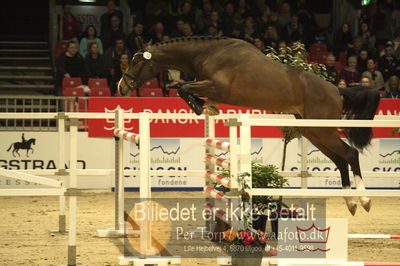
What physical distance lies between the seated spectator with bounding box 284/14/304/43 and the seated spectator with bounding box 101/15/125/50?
3289mm

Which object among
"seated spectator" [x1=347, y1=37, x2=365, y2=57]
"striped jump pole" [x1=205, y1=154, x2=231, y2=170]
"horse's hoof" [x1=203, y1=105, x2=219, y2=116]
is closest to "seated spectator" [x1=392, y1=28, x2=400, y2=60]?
"seated spectator" [x1=347, y1=37, x2=365, y2=57]

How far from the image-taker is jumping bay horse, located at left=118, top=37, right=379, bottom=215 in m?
7.04

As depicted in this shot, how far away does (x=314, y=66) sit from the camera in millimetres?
8062

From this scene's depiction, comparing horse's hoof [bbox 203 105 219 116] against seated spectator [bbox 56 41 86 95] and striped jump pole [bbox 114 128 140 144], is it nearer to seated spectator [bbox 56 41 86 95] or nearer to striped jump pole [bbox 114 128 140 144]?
striped jump pole [bbox 114 128 140 144]

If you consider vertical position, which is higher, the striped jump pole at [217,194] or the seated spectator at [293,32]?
the seated spectator at [293,32]

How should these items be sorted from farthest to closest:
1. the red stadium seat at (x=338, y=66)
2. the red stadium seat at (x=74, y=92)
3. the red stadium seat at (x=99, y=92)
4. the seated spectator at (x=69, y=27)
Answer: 1. the seated spectator at (x=69, y=27)
2. the red stadium seat at (x=338, y=66)
3. the red stadium seat at (x=99, y=92)
4. the red stadium seat at (x=74, y=92)

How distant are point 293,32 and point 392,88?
9.49 feet

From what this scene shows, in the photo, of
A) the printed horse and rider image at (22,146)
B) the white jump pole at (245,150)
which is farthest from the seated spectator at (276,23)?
the white jump pole at (245,150)

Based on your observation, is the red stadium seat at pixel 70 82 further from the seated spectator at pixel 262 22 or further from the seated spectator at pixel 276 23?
the seated spectator at pixel 276 23

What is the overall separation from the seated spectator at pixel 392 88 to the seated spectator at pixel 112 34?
501 cm

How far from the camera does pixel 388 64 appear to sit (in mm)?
13633

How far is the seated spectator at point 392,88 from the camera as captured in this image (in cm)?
1198

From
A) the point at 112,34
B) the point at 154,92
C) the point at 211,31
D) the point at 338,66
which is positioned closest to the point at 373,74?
the point at 338,66

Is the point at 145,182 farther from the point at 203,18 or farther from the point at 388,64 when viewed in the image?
the point at 203,18
